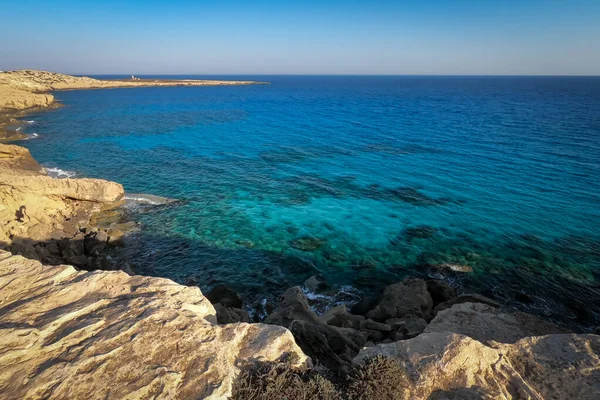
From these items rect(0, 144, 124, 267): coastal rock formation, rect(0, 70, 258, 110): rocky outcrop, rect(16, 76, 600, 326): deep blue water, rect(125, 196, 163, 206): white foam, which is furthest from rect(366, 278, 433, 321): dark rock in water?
rect(0, 70, 258, 110): rocky outcrop

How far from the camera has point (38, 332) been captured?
8.62 m

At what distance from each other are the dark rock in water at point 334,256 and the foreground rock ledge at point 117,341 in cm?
1479

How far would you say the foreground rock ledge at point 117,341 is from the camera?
7.45 metres

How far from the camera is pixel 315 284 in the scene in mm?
21672

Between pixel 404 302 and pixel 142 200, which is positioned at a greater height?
pixel 142 200

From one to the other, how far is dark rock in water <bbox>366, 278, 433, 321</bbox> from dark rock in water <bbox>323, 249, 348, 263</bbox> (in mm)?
5084

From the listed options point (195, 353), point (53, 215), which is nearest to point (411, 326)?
point (195, 353)

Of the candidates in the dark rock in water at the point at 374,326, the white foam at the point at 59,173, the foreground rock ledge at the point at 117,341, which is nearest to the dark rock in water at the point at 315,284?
the dark rock in water at the point at 374,326

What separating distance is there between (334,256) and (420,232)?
27.4 ft

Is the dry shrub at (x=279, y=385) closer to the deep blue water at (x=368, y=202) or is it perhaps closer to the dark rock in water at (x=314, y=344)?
the dark rock in water at (x=314, y=344)

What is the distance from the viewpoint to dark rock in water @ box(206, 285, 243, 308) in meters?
19.2

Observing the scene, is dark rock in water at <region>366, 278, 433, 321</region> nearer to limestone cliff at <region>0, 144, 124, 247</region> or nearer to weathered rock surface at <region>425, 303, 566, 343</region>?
weathered rock surface at <region>425, 303, 566, 343</region>

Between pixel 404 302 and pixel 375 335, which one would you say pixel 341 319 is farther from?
pixel 404 302

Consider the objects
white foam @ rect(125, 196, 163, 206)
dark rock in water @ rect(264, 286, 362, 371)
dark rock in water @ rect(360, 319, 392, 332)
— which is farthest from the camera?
white foam @ rect(125, 196, 163, 206)
